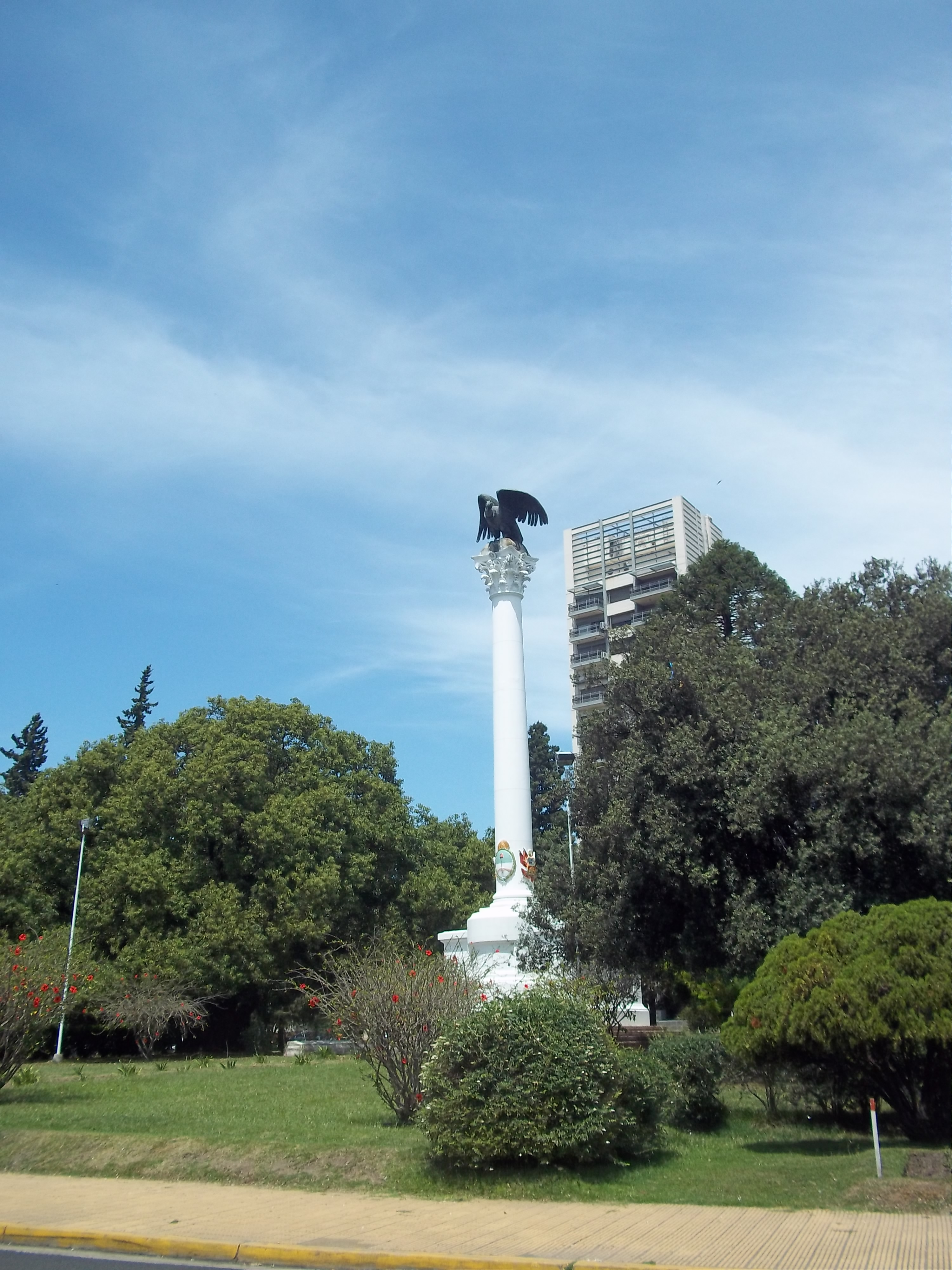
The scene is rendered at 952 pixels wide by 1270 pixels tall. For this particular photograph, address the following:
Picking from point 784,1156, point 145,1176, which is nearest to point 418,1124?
point 145,1176

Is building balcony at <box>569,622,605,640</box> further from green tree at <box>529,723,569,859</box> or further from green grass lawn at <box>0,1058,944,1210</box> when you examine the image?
green grass lawn at <box>0,1058,944,1210</box>

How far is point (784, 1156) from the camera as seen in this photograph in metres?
12.9

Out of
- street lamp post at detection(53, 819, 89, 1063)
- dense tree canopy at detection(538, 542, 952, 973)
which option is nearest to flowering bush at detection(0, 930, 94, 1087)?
dense tree canopy at detection(538, 542, 952, 973)

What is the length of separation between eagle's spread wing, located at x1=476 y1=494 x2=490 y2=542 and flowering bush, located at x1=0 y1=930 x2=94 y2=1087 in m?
27.0

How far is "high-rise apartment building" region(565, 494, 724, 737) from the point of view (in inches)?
3159

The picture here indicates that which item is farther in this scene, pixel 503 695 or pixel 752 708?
pixel 503 695

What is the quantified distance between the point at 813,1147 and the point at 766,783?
20.6 feet

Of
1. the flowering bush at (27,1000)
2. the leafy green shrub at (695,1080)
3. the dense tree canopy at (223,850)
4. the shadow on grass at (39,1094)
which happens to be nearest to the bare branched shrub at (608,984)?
the leafy green shrub at (695,1080)

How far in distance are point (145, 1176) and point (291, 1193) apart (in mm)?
2321

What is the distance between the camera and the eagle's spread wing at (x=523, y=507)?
143ft

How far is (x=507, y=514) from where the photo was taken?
43406 millimetres

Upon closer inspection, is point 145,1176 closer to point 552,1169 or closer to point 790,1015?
point 552,1169

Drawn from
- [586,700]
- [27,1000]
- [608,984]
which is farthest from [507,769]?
[586,700]

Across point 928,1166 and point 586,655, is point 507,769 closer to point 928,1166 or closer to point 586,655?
point 928,1166
